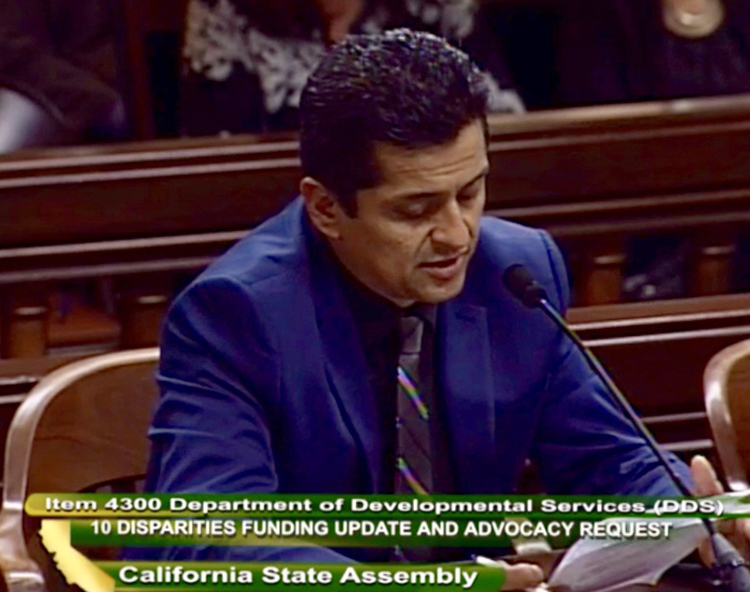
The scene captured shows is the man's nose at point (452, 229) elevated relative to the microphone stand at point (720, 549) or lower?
elevated

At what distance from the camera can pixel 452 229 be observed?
1.54m

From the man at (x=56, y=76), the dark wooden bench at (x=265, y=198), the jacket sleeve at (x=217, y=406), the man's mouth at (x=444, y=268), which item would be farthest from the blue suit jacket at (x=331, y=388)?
the man at (x=56, y=76)

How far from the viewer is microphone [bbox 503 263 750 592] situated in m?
1.34

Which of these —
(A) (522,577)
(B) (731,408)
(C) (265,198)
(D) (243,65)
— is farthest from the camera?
(D) (243,65)

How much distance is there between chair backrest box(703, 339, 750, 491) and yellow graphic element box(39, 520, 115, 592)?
696mm

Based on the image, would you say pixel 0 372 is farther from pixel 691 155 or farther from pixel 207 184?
pixel 691 155

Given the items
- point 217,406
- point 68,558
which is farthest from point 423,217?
point 68,558

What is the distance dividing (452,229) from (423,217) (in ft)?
0.10

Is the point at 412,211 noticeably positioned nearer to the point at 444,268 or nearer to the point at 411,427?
the point at 444,268

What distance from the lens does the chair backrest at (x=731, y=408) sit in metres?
1.80

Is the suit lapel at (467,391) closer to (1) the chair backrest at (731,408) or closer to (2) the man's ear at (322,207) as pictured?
(2) the man's ear at (322,207)

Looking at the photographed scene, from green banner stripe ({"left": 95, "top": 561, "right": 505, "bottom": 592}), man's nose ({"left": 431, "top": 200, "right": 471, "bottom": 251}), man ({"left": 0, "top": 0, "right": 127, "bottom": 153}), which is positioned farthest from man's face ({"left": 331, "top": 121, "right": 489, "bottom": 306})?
man ({"left": 0, "top": 0, "right": 127, "bottom": 153})

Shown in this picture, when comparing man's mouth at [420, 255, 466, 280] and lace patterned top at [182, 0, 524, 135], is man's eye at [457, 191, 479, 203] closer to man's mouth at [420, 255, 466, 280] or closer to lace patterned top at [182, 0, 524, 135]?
man's mouth at [420, 255, 466, 280]

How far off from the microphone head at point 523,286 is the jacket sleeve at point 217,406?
23 cm
